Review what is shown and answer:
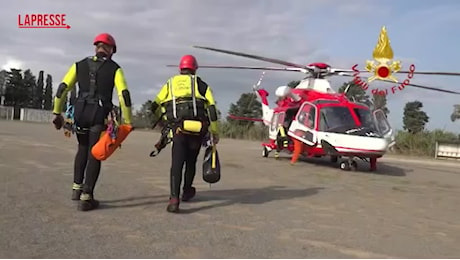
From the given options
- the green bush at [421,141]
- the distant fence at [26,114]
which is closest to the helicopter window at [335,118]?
the green bush at [421,141]

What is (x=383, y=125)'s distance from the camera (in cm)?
1568

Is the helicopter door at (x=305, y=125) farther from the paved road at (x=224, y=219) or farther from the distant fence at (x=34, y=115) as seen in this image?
the distant fence at (x=34, y=115)

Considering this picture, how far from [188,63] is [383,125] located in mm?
10193

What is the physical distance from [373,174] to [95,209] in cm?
932

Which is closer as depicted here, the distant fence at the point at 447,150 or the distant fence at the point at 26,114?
the distant fence at the point at 447,150

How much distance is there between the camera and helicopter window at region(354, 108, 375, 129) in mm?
14234

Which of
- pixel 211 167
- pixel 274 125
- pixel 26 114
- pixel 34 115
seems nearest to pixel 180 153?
pixel 211 167

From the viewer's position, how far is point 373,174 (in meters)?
13.8

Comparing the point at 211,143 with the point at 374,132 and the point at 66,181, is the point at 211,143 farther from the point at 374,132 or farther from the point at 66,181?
the point at 374,132

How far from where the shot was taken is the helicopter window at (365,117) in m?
14.2

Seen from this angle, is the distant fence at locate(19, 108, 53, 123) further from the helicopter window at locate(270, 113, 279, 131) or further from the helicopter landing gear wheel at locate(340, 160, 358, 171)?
the helicopter landing gear wheel at locate(340, 160, 358, 171)

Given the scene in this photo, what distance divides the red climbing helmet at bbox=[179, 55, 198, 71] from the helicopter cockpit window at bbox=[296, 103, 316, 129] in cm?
842

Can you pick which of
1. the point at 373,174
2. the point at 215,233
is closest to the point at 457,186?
the point at 373,174

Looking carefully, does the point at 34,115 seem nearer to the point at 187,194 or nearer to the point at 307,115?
the point at 307,115
